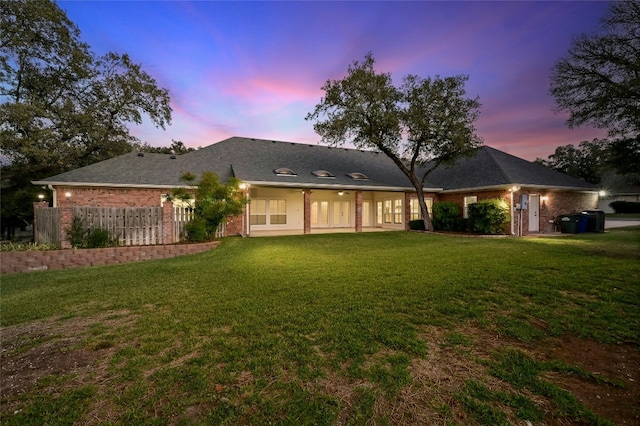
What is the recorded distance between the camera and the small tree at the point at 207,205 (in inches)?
425

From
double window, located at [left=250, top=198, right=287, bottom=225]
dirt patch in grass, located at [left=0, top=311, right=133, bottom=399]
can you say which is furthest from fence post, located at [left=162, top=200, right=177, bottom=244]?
dirt patch in grass, located at [left=0, top=311, right=133, bottom=399]

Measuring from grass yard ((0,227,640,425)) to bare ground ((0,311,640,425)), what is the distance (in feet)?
0.05

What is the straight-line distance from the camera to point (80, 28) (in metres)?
17.0

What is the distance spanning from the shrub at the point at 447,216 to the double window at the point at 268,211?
9767mm

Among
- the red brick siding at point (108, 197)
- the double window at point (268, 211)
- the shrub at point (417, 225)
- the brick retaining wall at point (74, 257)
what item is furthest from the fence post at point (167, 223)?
the shrub at point (417, 225)

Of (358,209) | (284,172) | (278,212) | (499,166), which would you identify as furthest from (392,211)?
(284,172)

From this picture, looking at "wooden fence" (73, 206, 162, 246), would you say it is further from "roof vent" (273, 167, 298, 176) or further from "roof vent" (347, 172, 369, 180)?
"roof vent" (347, 172, 369, 180)

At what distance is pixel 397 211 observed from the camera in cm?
1922

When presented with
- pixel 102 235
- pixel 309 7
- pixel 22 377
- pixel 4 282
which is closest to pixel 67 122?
pixel 102 235

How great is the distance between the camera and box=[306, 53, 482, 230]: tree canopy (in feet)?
48.6

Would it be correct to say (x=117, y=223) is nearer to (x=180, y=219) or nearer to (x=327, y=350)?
(x=180, y=219)

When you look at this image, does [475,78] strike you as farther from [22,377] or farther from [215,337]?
[22,377]

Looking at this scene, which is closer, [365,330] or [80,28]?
[365,330]

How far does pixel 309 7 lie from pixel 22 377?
1232 centimetres
